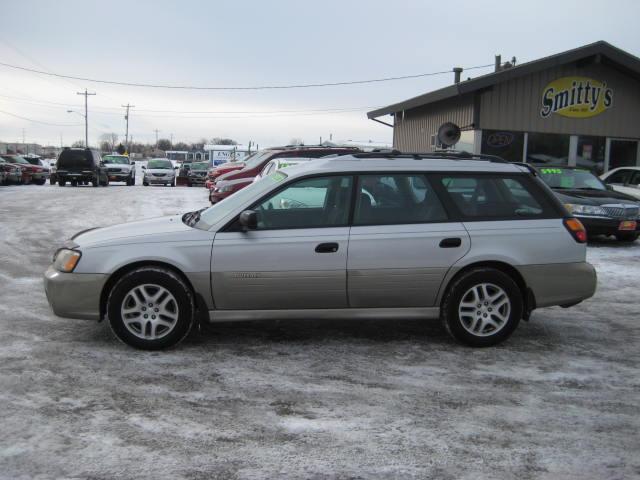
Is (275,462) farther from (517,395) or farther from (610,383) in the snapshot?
(610,383)

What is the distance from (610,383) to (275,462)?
8.92 ft

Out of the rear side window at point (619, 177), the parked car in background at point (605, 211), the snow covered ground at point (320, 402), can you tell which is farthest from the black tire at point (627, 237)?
the snow covered ground at point (320, 402)

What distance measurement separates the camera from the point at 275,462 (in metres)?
3.46

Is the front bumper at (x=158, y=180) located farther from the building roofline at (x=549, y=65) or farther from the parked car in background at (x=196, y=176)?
the building roofline at (x=549, y=65)

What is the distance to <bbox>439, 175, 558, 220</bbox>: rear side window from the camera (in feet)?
18.7

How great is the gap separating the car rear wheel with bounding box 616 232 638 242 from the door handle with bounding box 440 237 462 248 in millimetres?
8307

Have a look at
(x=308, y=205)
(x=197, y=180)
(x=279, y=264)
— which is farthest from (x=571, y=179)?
(x=197, y=180)

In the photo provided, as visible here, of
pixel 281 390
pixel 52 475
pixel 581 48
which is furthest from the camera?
pixel 581 48

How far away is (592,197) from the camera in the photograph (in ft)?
41.4

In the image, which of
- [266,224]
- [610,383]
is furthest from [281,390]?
[610,383]

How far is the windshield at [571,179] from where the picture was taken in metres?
13.6

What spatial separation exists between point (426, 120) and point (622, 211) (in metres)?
12.3

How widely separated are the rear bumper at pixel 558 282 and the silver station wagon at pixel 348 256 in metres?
0.01

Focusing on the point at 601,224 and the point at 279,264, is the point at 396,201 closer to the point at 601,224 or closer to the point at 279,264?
the point at 279,264
